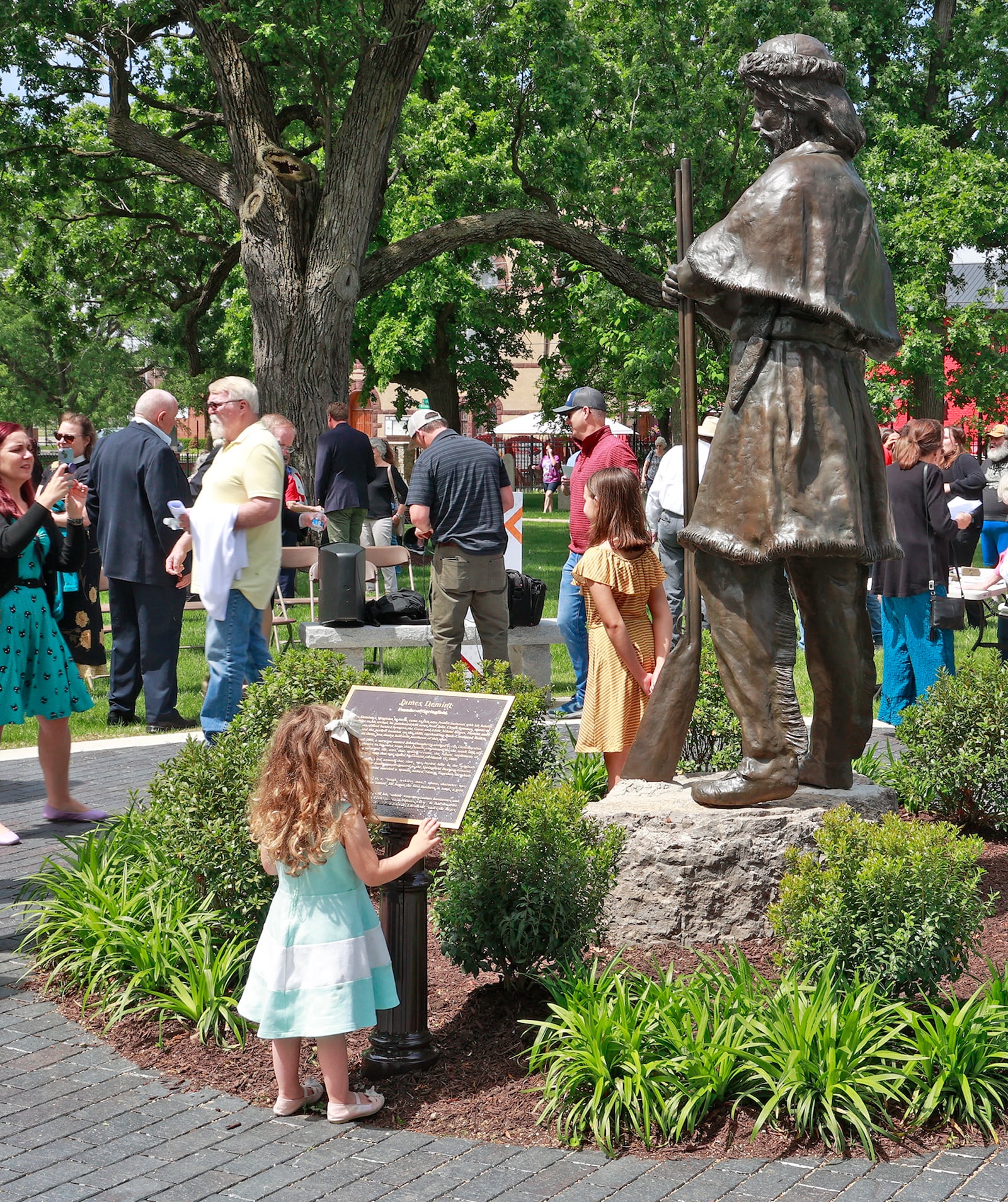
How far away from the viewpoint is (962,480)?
45.9 ft

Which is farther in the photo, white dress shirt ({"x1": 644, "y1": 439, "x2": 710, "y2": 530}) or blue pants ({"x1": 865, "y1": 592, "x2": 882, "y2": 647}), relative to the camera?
blue pants ({"x1": 865, "y1": 592, "x2": 882, "y2": 647})

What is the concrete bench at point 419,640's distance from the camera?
10.1m

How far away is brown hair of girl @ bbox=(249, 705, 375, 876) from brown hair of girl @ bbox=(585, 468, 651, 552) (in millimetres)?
2707

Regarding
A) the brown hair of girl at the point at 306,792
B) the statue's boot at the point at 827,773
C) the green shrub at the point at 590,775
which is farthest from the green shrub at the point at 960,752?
the brown hair of girl at the point at 306,792

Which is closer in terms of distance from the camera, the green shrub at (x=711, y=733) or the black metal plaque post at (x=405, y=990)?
the black metal plaque post at (x=405, y=990)

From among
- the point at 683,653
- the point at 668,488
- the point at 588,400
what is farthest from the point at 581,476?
the point at 683,653

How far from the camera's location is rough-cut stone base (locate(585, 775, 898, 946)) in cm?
495

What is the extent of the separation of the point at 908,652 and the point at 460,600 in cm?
315

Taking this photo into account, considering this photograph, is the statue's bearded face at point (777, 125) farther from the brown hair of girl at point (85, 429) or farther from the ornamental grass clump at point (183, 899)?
the brown hair of girl at point (85, 429)

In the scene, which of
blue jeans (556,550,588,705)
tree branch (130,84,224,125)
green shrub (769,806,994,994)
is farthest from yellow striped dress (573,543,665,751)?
tree branch (130,84,224,125)

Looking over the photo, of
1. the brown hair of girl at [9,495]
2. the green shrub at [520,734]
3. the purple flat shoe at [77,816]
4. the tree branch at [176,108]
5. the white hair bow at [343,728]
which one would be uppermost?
the tree branch at [176,108]

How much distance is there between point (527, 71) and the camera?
18.7m

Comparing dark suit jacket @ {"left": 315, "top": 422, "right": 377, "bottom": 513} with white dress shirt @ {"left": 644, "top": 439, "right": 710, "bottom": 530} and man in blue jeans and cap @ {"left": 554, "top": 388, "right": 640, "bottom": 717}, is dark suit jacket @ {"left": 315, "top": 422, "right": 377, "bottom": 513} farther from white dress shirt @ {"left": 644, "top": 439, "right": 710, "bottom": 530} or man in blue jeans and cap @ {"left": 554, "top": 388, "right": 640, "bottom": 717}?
white dress shirt @ {"left": 644, "top": 439, "right": 710, "bottom": 530}

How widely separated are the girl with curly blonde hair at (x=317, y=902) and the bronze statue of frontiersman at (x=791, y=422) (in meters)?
1.60
